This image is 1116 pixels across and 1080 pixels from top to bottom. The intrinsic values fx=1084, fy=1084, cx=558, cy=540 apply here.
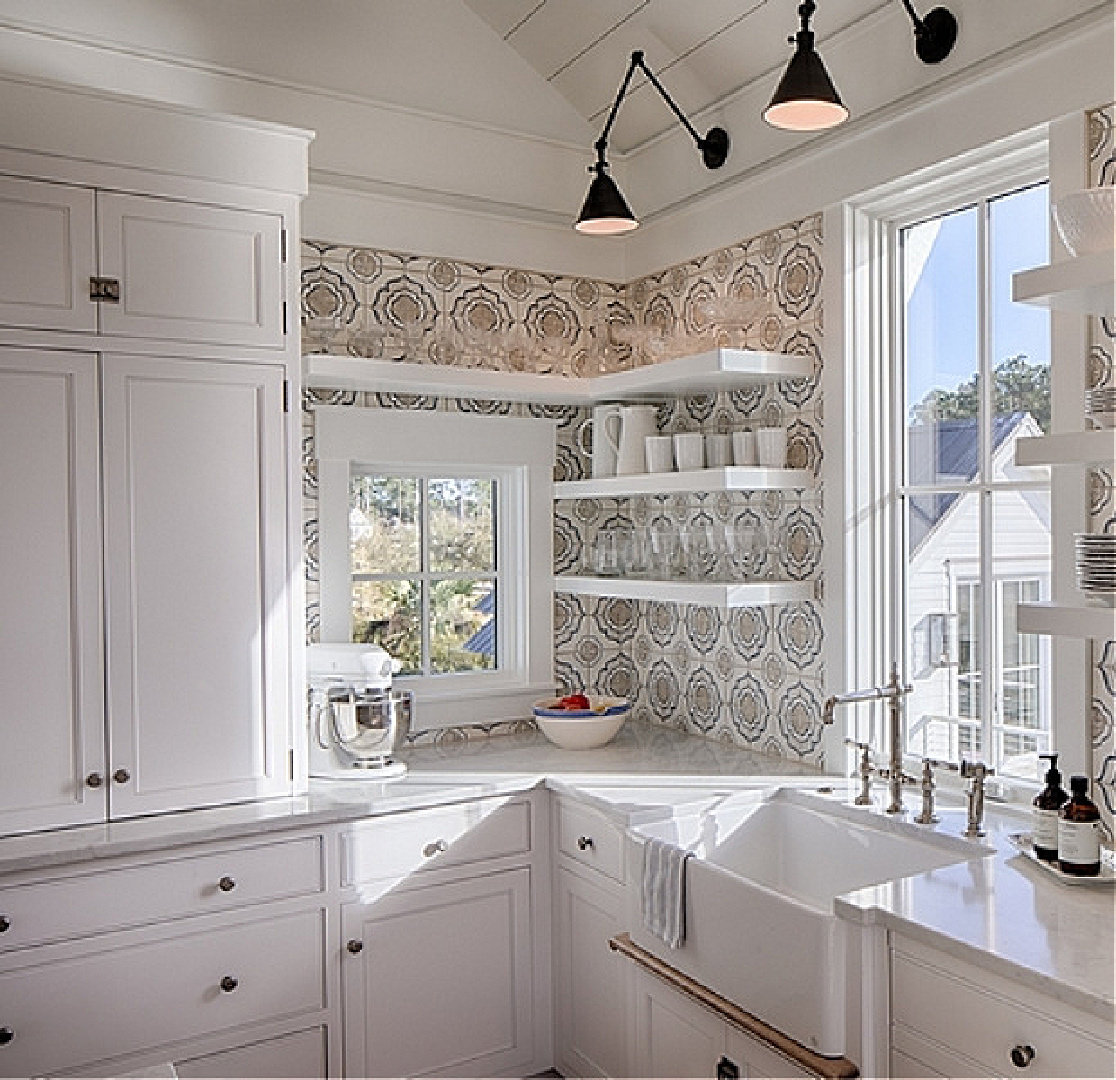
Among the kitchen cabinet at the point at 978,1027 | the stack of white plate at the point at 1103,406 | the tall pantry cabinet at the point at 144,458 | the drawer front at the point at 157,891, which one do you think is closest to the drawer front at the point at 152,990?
the drawer front at the point at 157,891

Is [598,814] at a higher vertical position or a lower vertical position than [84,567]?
lower

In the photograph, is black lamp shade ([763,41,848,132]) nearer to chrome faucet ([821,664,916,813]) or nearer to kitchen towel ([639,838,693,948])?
chrome faucet ([821,664,916,813])

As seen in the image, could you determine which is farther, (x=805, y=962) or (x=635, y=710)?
(x=635, y=710)

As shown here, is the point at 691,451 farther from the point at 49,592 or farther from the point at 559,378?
the point at 49,592

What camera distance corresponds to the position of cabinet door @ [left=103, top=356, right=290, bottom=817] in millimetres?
2473

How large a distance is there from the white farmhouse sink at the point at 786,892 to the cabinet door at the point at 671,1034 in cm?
8

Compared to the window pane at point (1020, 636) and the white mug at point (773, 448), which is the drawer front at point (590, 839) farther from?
the white mug at point (773, 448)

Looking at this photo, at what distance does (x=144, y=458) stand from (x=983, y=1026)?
80.5 inches

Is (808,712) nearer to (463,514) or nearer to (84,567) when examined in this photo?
(463,514)

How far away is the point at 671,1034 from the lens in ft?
7.73

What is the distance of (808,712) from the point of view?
2996 millimetres

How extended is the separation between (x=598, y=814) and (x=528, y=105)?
2212 mm

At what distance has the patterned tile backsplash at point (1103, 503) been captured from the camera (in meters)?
2.18

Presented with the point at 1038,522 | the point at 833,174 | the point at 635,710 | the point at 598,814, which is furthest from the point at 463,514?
the point at 1038,522
